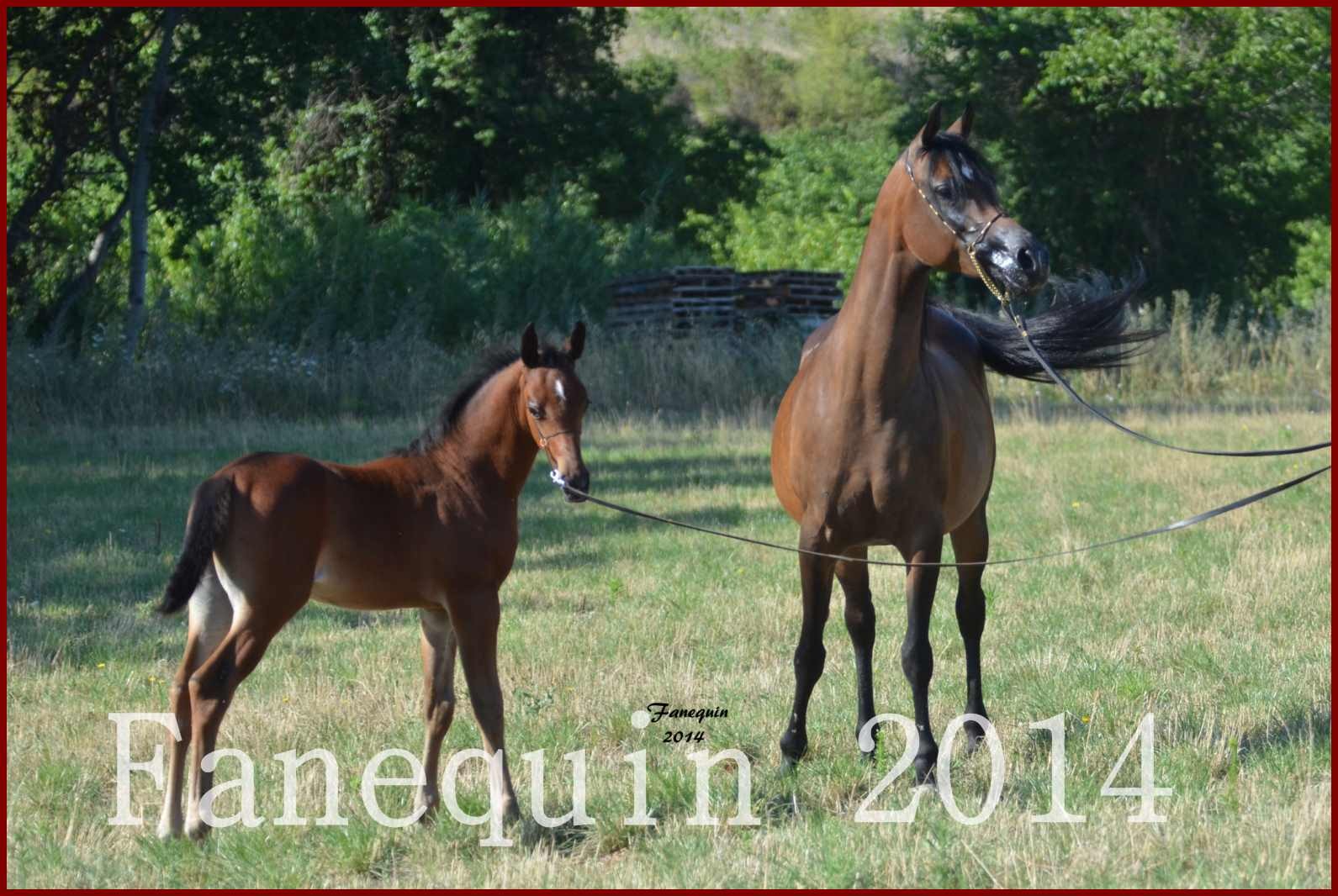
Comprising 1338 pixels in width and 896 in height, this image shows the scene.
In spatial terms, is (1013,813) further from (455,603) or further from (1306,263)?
(1306,263)

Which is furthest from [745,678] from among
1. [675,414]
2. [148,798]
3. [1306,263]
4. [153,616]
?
[1306,263]

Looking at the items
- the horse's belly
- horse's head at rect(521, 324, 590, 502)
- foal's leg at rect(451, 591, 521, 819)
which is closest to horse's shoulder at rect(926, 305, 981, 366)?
horse's head at rect(521, 324, 590, 502)

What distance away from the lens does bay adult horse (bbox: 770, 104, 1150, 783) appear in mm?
5309

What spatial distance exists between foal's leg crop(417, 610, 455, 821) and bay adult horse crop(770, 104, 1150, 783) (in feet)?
4.78

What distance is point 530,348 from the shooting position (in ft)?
16.4

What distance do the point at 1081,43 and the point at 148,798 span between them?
1068 inches

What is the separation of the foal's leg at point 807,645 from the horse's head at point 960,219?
1.26 meters

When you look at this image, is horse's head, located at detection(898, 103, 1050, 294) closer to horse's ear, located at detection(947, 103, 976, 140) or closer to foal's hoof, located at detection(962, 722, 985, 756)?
horse's ear, located at detection(947, 103, 976, 140)

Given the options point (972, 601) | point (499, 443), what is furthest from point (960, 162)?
point (972, 601)

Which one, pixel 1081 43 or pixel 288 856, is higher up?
pixel 1081 43

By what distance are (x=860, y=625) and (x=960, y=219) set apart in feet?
6.32

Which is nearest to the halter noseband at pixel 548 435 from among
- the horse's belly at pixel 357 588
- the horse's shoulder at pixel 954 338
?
the horse's belly at pixel 357 588

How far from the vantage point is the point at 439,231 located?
25.6 metres

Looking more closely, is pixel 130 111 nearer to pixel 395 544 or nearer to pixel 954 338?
pixel 954 338
